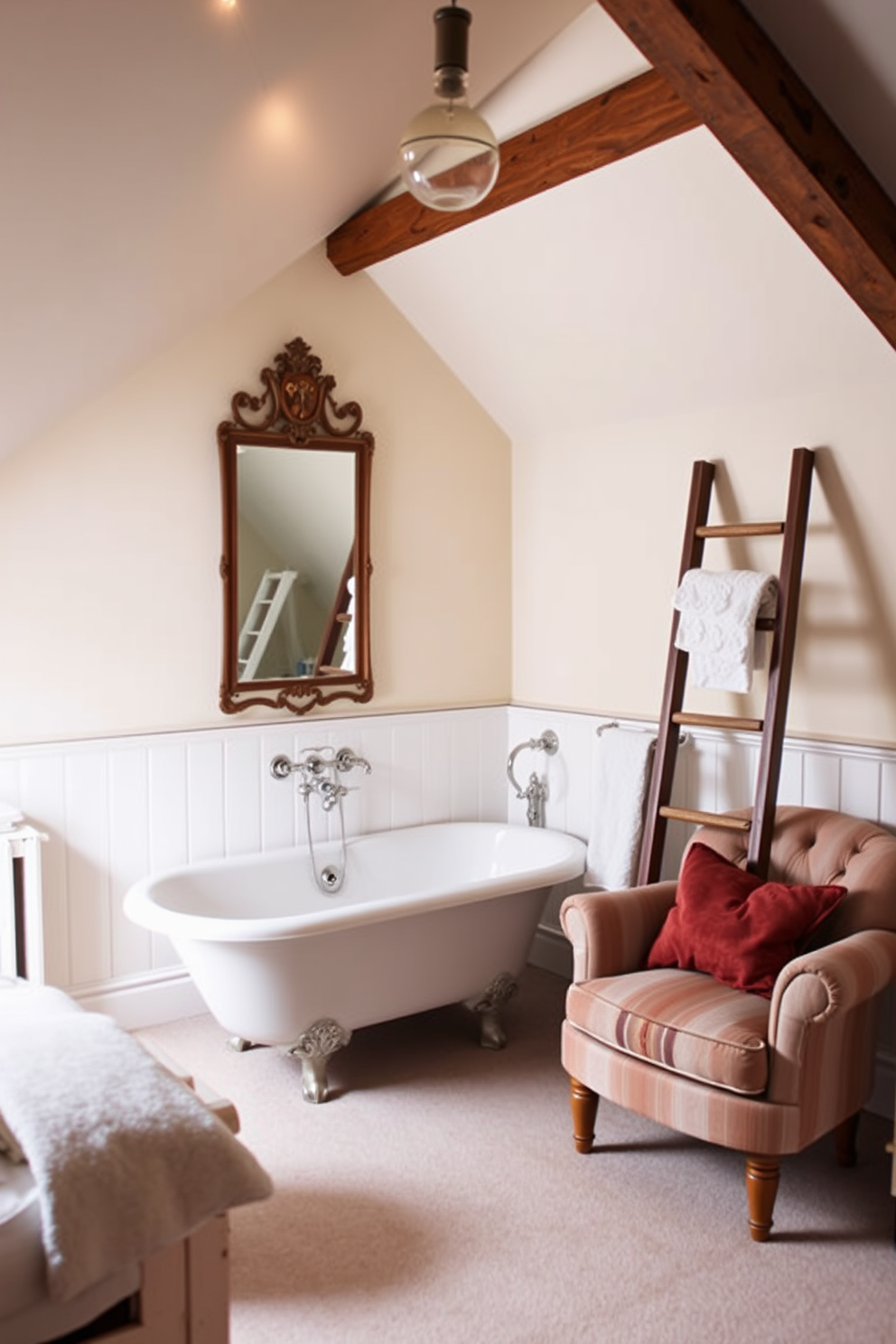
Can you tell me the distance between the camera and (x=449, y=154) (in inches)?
88.5

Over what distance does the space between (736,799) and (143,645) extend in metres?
1.99

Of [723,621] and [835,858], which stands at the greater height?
[723,621]

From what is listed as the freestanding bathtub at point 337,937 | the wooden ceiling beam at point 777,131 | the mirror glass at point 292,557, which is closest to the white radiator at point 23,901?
the freestanding bathtub at point 337,937

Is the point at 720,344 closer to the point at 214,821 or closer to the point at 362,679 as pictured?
the point at 362,679

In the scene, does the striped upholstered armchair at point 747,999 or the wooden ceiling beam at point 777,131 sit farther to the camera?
the striped upholstered armchair at point 747,999

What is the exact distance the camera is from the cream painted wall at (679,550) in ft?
11.3

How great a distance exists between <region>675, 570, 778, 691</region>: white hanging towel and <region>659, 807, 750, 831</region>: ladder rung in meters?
0.38

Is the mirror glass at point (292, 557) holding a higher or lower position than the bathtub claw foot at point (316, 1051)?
higher

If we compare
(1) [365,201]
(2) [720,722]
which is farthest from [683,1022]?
(1) [365,201]

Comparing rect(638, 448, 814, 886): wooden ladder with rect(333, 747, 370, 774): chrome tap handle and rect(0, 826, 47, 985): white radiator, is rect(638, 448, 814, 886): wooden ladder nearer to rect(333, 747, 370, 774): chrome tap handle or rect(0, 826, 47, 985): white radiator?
rect(333, 747, 370, 774): chrome tap handle

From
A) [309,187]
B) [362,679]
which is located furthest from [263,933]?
[309,187]

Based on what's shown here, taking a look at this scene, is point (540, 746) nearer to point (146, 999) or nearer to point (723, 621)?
point (723, 621)

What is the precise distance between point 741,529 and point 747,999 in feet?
4.66

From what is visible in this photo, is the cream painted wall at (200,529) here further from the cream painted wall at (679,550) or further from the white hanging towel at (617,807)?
the white hanging towel at (617,807)
